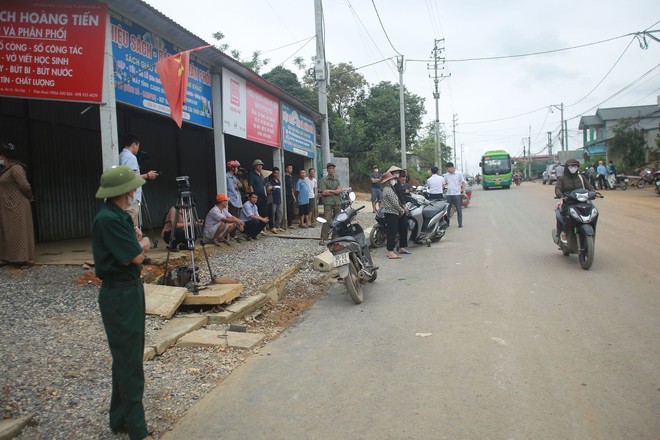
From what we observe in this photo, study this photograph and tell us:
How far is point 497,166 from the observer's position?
35.6 meters

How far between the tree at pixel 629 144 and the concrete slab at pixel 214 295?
32570mm

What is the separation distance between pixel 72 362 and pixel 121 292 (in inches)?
61.4

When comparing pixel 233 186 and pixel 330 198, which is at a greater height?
pixel 233 186

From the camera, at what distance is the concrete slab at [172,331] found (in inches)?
177

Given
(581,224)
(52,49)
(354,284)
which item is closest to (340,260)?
(354,284)

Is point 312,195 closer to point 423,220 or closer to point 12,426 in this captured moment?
point 423,220

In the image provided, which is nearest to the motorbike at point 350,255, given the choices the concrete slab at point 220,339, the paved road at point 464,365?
the paved road at point 464,365

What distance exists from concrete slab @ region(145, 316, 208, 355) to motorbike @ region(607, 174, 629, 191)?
2623 cm

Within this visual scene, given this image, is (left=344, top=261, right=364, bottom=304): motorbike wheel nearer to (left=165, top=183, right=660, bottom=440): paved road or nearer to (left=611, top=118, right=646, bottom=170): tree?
(left=165, top=183, right=660, bottom=440): paved road

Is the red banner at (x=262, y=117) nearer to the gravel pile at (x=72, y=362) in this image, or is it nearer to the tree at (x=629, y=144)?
the gravel pile at (x=72, y=362)

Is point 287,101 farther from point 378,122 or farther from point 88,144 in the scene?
point 378,122

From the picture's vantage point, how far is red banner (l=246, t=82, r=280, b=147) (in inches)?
441

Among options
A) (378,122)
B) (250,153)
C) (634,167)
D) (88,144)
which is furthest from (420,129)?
(88,144)

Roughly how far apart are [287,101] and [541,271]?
8.69 meters
